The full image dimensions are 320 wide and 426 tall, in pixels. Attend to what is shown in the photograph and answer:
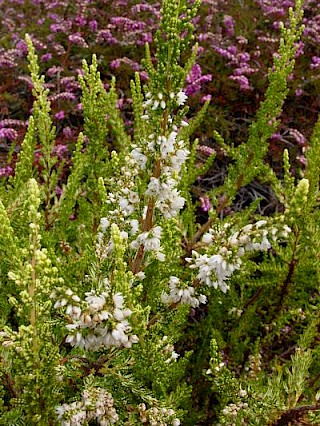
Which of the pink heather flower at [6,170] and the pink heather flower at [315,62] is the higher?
the pink heather flower at [315,62]

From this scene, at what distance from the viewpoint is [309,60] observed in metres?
4.29

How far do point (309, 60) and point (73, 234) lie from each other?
2900 millimetres

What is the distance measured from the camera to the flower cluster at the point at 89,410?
1.30m

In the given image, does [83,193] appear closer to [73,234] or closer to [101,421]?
[73,234]

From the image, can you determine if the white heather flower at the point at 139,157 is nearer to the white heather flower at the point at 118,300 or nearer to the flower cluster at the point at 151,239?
the flower cluster at the point at 151,239

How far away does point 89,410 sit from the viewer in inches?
52.2

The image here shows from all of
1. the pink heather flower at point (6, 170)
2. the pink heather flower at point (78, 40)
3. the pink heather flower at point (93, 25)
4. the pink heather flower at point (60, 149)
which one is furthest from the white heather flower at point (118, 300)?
the pink heather flower at point (93, 25)

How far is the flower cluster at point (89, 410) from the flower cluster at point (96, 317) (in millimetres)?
182

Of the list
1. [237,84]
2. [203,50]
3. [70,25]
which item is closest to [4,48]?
[70,25]

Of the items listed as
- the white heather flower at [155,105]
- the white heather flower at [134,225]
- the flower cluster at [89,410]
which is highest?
the white heather flower at [155,105]

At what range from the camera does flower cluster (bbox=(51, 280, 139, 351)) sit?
1.13m

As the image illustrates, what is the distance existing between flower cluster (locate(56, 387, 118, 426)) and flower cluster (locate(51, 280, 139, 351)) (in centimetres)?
18

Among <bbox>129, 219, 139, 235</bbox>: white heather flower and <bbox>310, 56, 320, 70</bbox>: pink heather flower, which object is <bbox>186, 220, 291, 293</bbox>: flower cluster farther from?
<bbox>310, 56, 320, 70</bbox>: pink heather flower

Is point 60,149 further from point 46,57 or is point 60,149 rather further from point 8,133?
point 46,57
